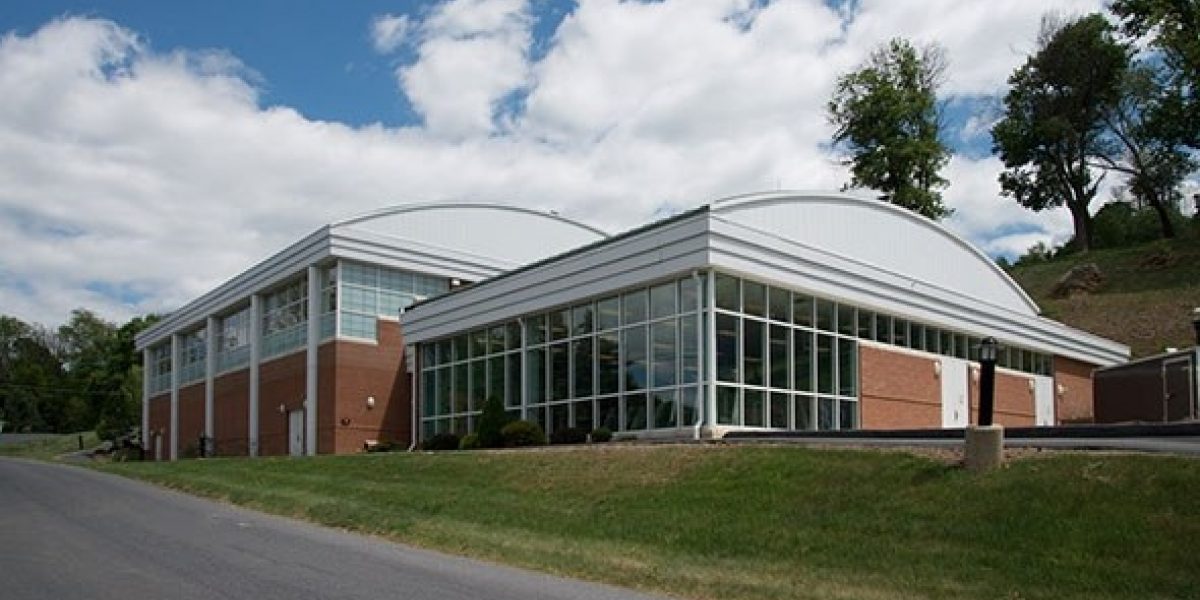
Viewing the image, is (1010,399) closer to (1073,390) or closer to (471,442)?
(1073,390)

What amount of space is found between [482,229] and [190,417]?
1755cm

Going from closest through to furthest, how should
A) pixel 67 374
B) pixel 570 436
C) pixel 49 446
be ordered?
pixel 570 436, pixel 49 446, pixel 67 374

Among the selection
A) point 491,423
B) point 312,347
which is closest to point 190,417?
point 312,347

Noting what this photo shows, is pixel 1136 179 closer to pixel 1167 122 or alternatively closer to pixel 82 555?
pixel 1167 122

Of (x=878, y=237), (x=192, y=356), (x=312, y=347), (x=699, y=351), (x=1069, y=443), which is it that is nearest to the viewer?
(x=1069, y=443)

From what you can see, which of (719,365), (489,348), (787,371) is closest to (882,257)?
(787,371)

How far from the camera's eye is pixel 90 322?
13125 centimetres

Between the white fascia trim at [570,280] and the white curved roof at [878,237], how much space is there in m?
1.19

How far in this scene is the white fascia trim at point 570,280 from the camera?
26359 millimetres

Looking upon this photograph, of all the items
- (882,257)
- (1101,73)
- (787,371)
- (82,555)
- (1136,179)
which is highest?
(1101,73)

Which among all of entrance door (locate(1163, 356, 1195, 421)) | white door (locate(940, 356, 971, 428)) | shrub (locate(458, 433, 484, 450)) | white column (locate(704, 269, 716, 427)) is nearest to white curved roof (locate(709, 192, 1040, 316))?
white column (locate(704, 269, 716, 427))

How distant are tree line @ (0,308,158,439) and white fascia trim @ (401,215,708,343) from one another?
198 ft

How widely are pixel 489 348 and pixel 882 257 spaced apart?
449 inches

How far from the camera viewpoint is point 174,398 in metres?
54.6
